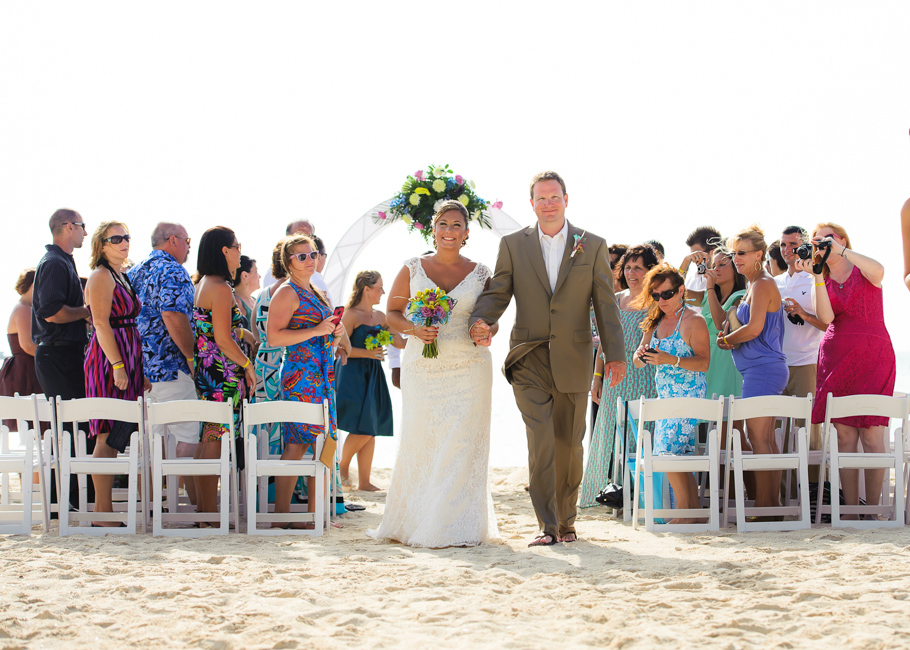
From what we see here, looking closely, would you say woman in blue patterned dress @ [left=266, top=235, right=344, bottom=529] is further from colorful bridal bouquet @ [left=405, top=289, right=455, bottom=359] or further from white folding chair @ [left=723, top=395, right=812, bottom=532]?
white folding chair @ [left=723, top=395, right=812, bottom=532]

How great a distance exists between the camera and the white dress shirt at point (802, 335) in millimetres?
6137

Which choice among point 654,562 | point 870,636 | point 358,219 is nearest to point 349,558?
point 654,562

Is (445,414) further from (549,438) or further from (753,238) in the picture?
(753,238)

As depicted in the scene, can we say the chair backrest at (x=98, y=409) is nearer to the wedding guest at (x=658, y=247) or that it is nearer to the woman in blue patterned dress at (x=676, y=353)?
the woman in blue patterned dress at (x=676, y=353)

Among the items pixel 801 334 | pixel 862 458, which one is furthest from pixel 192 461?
pixel 801 334

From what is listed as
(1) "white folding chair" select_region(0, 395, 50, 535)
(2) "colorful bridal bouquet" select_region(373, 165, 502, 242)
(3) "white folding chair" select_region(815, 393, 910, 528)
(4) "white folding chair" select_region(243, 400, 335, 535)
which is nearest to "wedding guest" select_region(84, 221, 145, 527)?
(1) "white folding chair" select_region(0, 395, 50, 535)

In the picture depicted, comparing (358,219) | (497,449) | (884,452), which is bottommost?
(497,449)

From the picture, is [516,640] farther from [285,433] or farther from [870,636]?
[285,433]

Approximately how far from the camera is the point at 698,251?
6.67 m

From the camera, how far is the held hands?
462 cm

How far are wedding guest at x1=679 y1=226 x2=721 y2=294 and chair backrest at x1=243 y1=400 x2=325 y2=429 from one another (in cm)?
353

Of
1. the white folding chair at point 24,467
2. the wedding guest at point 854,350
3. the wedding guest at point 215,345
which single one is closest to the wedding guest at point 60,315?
the white folding chair at point 24,467

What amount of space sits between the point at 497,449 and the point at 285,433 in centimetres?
1037

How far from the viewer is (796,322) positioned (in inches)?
240
